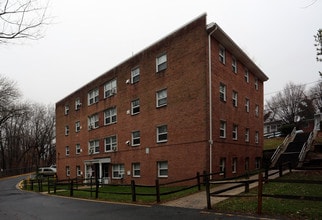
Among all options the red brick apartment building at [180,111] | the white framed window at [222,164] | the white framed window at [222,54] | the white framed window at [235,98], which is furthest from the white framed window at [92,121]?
the white framed window at [222,164]

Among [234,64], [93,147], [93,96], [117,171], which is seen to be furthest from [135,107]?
[93,147]

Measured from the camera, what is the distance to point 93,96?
3578 centimetres

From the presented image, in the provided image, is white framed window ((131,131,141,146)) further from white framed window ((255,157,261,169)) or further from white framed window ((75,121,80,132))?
white framed window ((75,121,80,132))

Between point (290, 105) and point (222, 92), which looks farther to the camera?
point (290, 105)

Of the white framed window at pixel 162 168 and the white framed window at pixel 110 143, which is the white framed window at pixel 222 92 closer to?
the white framed window at pixel 162 168

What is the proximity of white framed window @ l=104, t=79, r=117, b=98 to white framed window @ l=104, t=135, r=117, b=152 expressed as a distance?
4084 millimetres

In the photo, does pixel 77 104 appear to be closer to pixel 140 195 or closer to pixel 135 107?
pixel 135 107

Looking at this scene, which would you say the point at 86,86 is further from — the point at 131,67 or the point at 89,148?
the point at 131,67

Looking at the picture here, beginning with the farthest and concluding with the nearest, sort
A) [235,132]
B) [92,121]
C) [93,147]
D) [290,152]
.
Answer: [92,121]
[93,147]
[290,152]
[235,132]

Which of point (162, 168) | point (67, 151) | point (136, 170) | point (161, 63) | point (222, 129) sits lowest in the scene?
point (136, 170)

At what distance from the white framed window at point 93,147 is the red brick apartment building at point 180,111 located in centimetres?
10

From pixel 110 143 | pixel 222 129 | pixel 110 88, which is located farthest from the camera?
pixel 110 88

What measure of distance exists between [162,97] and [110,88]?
29.0 feet

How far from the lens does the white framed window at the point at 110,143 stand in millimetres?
30875
